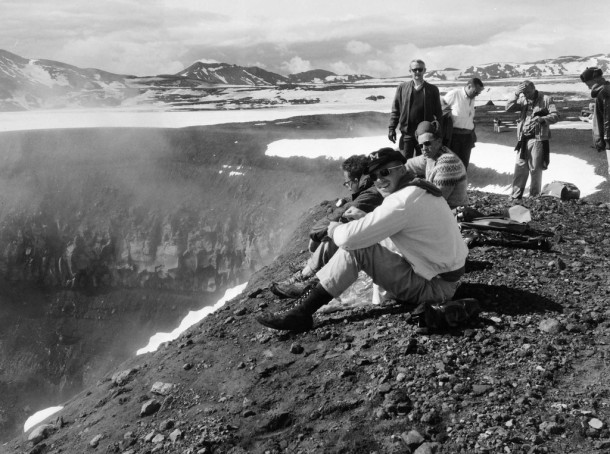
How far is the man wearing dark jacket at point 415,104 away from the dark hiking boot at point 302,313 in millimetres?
5675

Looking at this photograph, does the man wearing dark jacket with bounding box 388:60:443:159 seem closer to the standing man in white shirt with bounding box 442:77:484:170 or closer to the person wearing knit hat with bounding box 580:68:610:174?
the standing man in white shirt with bounding box 442:77:484:170

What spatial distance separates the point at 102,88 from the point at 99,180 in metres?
175

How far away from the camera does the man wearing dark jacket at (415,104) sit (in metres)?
10.5

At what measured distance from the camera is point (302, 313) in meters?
6.33

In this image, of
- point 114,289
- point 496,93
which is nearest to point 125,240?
point 114,289

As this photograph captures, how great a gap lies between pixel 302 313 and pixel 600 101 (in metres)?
7.42

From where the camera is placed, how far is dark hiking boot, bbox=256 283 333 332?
236 inches

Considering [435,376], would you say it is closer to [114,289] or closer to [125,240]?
[125,240]

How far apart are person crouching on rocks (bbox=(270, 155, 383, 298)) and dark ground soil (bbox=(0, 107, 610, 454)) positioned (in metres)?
0.69

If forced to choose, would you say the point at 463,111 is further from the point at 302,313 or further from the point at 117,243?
the point at 117,243

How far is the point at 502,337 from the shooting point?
5770 millimetres

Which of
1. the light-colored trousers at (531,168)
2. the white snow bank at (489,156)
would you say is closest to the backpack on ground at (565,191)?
the light-colored trousers at (531,168)

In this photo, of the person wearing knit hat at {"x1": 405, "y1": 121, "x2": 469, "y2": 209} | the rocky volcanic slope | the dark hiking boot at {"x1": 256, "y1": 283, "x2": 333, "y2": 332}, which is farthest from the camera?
the person wearing knit hat at {"x1": 405, "y1": 121, "x2": 469, "y2": 209}

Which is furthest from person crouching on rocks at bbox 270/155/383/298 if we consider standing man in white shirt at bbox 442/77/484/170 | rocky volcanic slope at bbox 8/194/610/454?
standing man in white shirt at bbox 442/77/484/170
